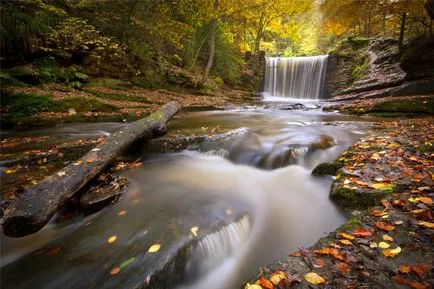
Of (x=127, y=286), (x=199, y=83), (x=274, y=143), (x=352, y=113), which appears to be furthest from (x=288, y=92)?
(x=127, y=286)

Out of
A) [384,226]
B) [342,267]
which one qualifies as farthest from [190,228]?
[384,226]

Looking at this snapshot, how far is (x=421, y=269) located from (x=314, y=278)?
75 cm

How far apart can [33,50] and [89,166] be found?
8.41m

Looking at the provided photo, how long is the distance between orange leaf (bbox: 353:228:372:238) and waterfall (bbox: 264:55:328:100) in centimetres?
1754

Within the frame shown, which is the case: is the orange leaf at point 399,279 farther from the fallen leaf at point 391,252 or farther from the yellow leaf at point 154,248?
the yellow leaf at point 154,248

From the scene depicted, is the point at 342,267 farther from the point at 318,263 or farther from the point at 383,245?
the point at 383,245

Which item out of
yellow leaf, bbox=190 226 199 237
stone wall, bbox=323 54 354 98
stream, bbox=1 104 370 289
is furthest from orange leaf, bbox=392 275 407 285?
stone wall, bbox=323 54 354 98

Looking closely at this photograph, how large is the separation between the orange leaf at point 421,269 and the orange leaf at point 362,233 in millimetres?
418

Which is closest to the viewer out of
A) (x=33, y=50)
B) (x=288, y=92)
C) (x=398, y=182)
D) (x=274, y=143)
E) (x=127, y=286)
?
(x=127, y=286)

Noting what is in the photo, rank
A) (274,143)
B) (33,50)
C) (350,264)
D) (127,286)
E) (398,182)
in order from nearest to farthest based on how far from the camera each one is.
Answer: (350,264), (127,286), (398,182), (274,143), (33,50)

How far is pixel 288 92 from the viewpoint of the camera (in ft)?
65.9

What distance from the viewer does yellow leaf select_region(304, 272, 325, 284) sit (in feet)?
5.83

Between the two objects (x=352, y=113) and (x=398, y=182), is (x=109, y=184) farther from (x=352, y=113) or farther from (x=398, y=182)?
(x=352, y=113)

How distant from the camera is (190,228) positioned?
2.87 m
